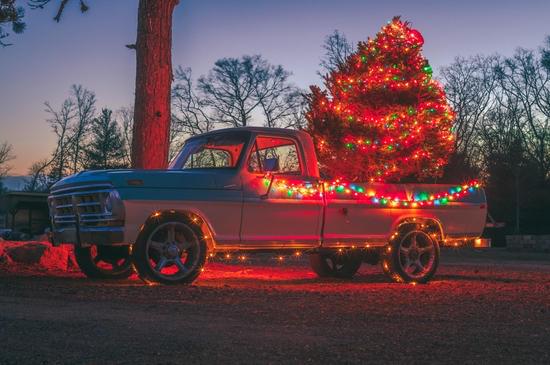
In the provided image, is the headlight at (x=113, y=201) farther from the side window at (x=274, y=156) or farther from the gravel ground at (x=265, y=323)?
the side window at (x=274, y=156)

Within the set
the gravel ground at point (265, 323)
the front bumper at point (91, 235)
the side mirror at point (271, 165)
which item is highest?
the side mirror at point (271, 165)

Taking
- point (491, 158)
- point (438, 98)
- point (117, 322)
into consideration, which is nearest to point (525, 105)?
point (491, 158)

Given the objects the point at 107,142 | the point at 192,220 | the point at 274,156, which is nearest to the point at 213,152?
the point at 274,156

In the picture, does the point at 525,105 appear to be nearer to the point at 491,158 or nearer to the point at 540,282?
the point at 491,158

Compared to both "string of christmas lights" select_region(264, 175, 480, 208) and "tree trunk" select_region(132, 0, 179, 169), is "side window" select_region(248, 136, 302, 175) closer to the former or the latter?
"string of christmas lights" select_region(264, 175, 480, 208)

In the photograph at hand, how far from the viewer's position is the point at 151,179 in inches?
354

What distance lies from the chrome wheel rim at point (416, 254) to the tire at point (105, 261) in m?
4.06

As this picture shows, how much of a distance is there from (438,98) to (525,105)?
27736mm

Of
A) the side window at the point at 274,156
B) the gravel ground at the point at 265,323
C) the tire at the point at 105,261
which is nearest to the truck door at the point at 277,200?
the side window at the point at 274,156

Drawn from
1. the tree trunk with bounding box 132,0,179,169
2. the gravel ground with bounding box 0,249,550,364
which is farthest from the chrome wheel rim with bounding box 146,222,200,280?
the tree trunk with bounding box 132,0,179,169

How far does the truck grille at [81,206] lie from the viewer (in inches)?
352

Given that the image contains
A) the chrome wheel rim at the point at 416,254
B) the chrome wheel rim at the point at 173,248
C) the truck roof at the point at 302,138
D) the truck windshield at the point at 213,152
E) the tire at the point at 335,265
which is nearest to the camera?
the chrome wheel rim at the point at 173,248

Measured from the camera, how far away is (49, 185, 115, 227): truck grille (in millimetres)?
8938

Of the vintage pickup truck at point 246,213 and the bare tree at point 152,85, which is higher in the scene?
the bare tree at point 152,85
